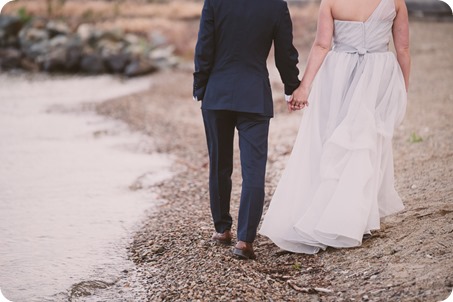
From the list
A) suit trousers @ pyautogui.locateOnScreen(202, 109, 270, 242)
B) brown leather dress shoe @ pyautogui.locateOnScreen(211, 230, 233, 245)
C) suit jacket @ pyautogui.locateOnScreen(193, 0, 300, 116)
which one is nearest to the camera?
suit jacket @ pyautogui.locateOnScreen(193, 0, 300, 116)

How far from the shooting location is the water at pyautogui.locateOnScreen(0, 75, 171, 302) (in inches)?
182

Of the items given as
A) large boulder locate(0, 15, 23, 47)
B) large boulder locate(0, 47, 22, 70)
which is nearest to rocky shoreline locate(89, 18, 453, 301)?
large boulder locate(0, 47, 22, 70)

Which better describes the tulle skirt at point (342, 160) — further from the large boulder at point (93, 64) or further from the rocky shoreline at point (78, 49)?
the large boulder at point (93, 64)

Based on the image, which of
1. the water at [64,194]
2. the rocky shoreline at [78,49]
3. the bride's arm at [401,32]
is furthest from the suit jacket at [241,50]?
the rocky shoreline at [78,49]

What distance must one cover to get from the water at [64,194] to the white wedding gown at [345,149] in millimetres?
1300

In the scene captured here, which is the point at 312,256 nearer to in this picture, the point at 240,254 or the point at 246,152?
the point at 240,254

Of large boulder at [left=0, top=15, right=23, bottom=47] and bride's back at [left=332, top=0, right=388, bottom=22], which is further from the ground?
bride's back at [left=332, top=0, right=388, bottom=22]

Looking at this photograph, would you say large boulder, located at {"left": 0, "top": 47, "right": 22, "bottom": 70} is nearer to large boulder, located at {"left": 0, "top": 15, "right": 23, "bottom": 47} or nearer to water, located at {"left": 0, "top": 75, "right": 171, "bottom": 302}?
large boulder, located at {"left": 0, "top": 15, "right": 23, "bottom": 47}

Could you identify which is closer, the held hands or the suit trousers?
the suit trousers

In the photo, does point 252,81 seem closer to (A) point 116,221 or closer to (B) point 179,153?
(A) point 116,221

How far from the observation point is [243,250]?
4289mm

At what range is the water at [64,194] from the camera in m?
4.62

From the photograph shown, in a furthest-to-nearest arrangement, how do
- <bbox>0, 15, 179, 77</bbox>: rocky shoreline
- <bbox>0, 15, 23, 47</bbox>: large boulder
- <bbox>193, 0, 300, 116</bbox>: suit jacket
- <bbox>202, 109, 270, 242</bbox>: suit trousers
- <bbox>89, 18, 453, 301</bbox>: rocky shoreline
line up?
<bbox>0, 15, 23, 47</bbox>: large boulder
<bbox>0, 15, 179, 77</bbox>: rocky shoreline
<bbox>202, 109, 270, 242</bbox>: suit trousers
<bbox>193, 0, 300, 116</bbox>: suit jacket
<bbox>89, 18, 453, 301</bbox>: rocky shoreline

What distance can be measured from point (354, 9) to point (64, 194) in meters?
3.73
